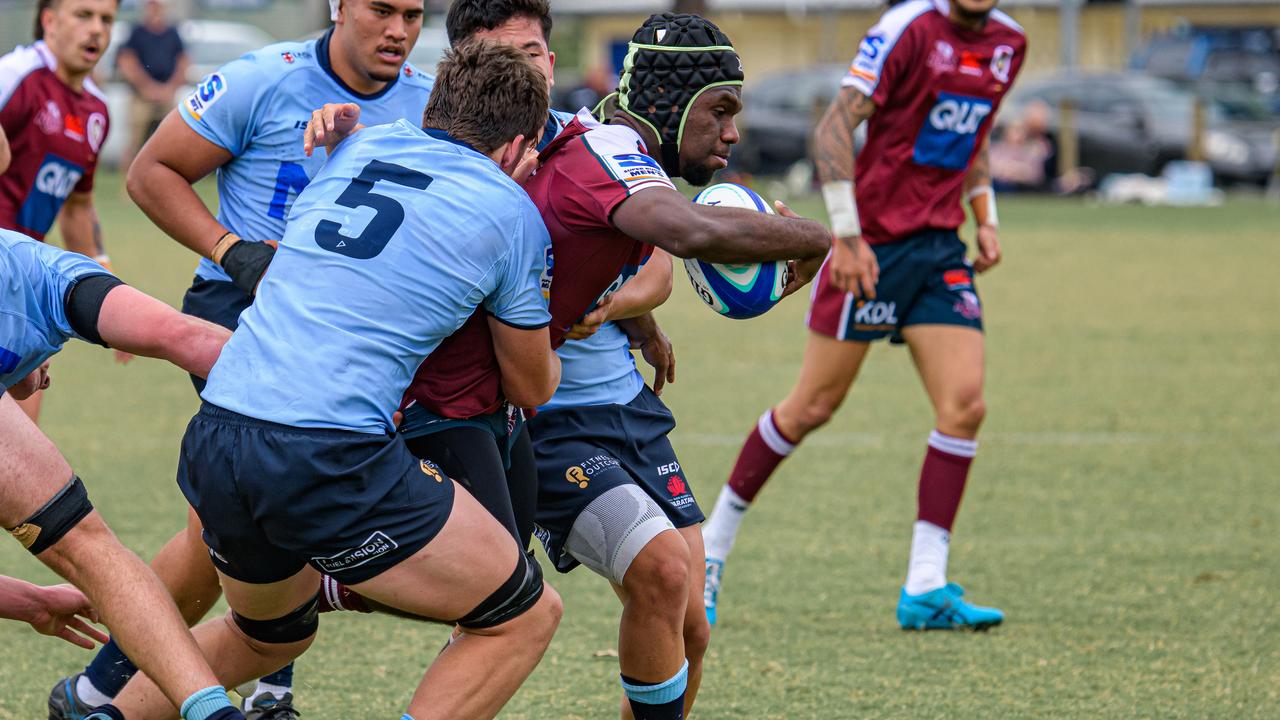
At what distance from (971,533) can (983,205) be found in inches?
58.6

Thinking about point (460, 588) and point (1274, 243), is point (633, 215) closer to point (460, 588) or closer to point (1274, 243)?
point (460, 588)

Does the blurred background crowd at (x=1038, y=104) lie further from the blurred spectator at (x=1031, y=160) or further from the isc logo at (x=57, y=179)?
the isc logo at (x=57, y=179)

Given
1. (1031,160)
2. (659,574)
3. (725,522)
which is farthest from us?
(1031,160)

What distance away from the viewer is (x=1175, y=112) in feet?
83.8

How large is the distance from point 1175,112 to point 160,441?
20.6m

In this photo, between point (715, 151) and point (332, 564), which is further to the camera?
point (715, 151)

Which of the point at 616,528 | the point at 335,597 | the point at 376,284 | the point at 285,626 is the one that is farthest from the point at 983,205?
the point at 376,284

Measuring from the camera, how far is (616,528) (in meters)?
4.15

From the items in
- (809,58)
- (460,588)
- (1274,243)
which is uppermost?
(460,588)

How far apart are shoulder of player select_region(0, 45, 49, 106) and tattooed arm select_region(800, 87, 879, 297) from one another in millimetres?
3180

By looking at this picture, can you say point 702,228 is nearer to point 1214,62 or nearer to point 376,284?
point 376,284

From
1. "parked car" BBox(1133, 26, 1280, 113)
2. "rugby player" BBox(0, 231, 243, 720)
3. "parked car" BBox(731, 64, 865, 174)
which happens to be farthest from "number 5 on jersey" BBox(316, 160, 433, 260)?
"parked car" BBox(1133, 26, 1280, 113)

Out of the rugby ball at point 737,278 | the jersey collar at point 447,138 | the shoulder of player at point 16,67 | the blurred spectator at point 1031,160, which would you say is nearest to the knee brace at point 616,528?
the rugby ball at point 737,278

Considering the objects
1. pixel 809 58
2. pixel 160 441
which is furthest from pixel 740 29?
pixel 160 441
